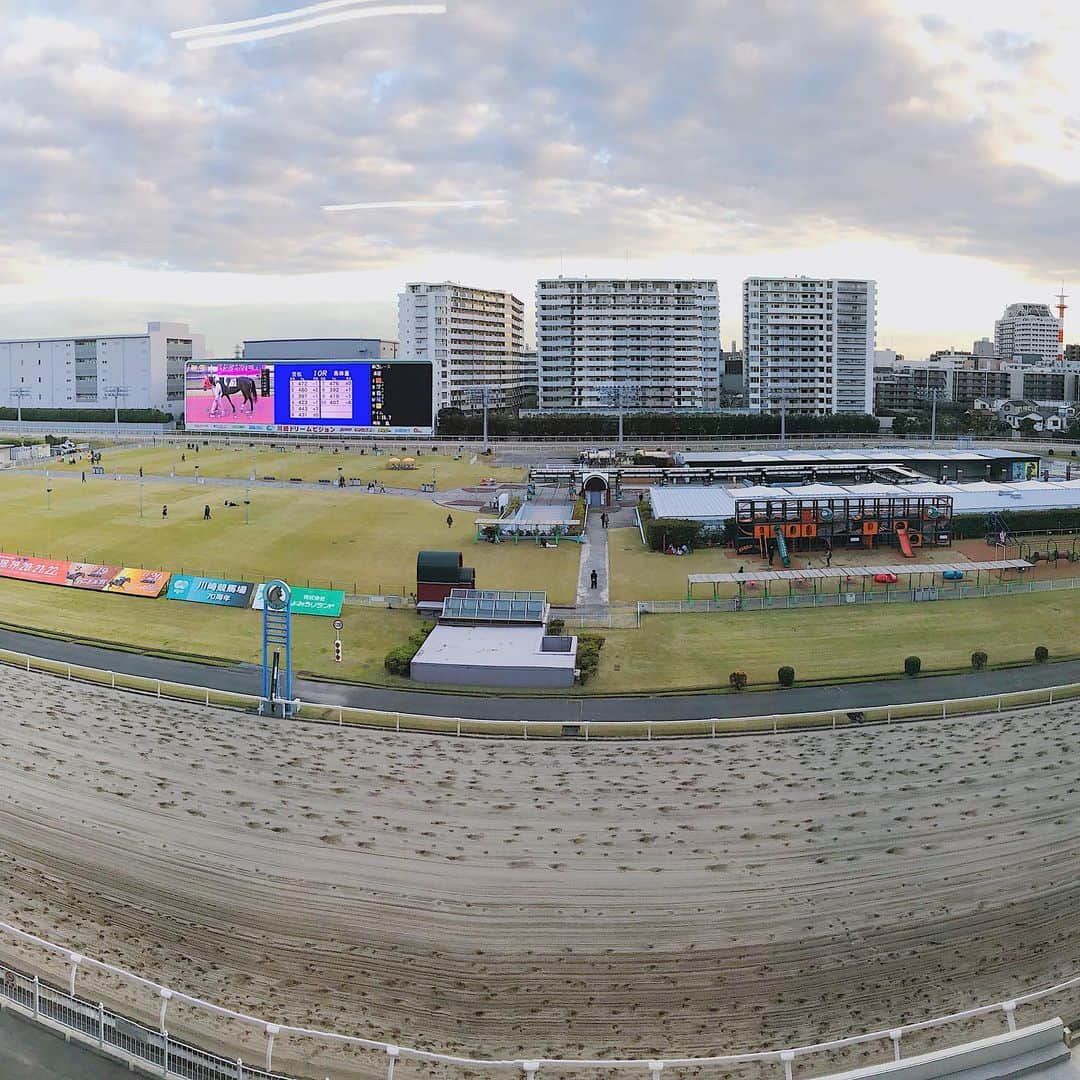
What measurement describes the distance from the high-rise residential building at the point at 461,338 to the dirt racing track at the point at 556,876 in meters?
55.9

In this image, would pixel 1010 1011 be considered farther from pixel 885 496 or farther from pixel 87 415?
pixel 87 415

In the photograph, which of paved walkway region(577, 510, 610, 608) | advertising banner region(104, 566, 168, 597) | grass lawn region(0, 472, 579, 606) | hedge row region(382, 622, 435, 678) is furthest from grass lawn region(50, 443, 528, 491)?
hedge row region(382, 622, 435, 678)

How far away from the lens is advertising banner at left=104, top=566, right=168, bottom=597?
79.7 ft

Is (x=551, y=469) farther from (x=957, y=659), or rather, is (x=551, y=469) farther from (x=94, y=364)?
(x=94, y=364)

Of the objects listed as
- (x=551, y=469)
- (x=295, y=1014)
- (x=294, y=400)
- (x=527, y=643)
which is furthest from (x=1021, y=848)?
(x=294, y=400)

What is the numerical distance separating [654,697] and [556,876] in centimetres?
701

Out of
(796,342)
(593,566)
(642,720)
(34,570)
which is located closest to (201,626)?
(34,570)

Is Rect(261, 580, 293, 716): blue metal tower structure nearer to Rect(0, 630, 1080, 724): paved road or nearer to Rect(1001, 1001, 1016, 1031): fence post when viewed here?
Rect(0, 630, 1080, 724): paved road

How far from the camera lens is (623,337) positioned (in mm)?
72500

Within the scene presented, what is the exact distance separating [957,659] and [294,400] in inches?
1582

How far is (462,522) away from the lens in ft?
108

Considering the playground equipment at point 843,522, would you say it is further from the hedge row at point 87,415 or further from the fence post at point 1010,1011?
the hedge row at point 87,415

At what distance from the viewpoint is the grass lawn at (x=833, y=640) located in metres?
18.6

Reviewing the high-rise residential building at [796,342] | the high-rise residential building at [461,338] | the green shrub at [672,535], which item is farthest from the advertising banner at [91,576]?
the high-rise residential building at [796,342]
